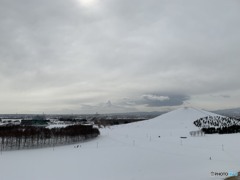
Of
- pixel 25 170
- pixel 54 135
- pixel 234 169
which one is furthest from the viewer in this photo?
pixel 54 135

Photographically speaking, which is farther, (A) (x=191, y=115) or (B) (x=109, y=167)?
(A) (x=191, y=115)

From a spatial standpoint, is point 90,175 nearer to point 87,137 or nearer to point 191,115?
point 87,137

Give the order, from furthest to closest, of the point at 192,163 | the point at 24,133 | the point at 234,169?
the point at 24,133 < the point at 192,163 < the point at 234,169

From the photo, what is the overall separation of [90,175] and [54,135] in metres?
59.2

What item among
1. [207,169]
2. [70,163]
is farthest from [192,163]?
[70,163]

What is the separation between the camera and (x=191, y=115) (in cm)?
19350

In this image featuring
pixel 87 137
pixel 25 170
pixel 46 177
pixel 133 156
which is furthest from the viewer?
pixel 87 137

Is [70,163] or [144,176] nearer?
[144,176]

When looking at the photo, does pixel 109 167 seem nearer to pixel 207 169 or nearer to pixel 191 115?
pixel 207 169

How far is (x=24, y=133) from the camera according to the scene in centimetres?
8506

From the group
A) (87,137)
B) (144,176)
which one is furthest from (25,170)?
(87,137)

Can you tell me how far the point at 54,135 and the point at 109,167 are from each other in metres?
54.9

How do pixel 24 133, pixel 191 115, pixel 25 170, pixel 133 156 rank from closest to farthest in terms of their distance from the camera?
pixel 25 170
pixel 133 156
pixel 24 133
pixel 191 115

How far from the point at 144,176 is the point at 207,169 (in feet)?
32.0
